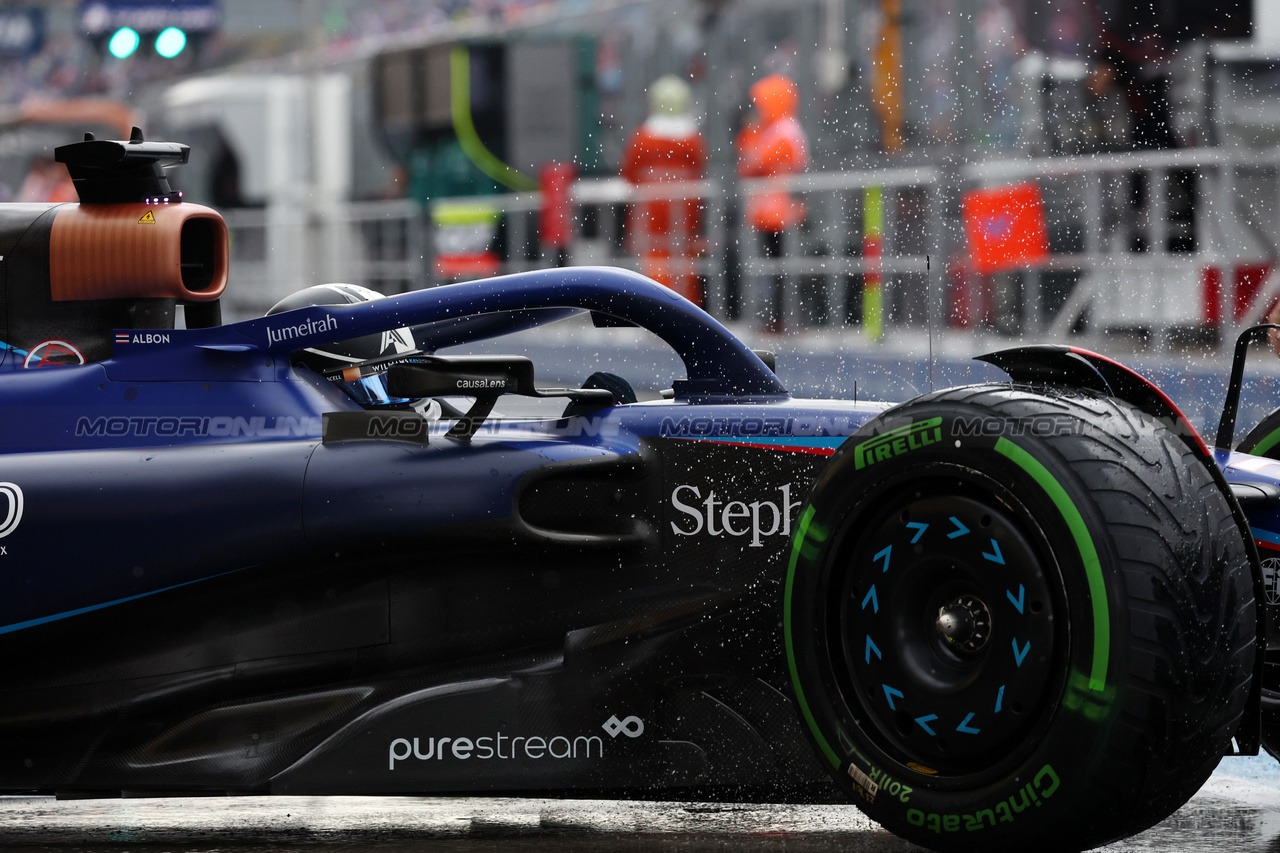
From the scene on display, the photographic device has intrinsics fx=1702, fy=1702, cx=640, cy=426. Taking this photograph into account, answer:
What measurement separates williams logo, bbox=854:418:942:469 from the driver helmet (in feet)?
3.85

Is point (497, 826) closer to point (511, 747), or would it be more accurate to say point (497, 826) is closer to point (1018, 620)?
point (511, 747)

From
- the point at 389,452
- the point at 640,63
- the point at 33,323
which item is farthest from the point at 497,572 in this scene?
the point at 640,63

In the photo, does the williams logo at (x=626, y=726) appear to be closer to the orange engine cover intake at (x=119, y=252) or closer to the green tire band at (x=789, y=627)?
the green tire band at (x=789, y=627)

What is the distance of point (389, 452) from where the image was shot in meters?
3.36

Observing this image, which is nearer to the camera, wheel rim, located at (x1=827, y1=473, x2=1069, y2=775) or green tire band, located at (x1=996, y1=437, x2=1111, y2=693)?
green tire band, located at (x1=996, y1=437, x2=1111, y2=693)

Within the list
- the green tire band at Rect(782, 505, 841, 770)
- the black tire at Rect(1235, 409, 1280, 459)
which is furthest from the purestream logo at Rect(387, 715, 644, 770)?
the black tire at Rect(1235, 409, 1280, 459)

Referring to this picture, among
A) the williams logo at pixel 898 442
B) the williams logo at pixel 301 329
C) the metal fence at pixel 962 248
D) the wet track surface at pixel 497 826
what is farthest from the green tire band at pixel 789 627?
the metal fence at pixel 962 248

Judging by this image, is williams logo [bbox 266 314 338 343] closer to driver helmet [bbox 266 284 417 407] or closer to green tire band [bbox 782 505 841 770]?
driver helmet [bbox 266 284 417 407]

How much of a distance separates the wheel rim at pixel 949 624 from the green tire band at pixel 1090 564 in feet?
0.20

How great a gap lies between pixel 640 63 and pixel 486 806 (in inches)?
524

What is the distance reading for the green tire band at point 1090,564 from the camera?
2.49 meters

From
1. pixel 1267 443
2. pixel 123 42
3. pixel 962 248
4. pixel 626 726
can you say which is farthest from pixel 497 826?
pixel 962 248

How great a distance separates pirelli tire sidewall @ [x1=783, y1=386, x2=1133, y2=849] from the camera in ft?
8.25

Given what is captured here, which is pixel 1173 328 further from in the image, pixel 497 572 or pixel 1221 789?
pixel 497 572
